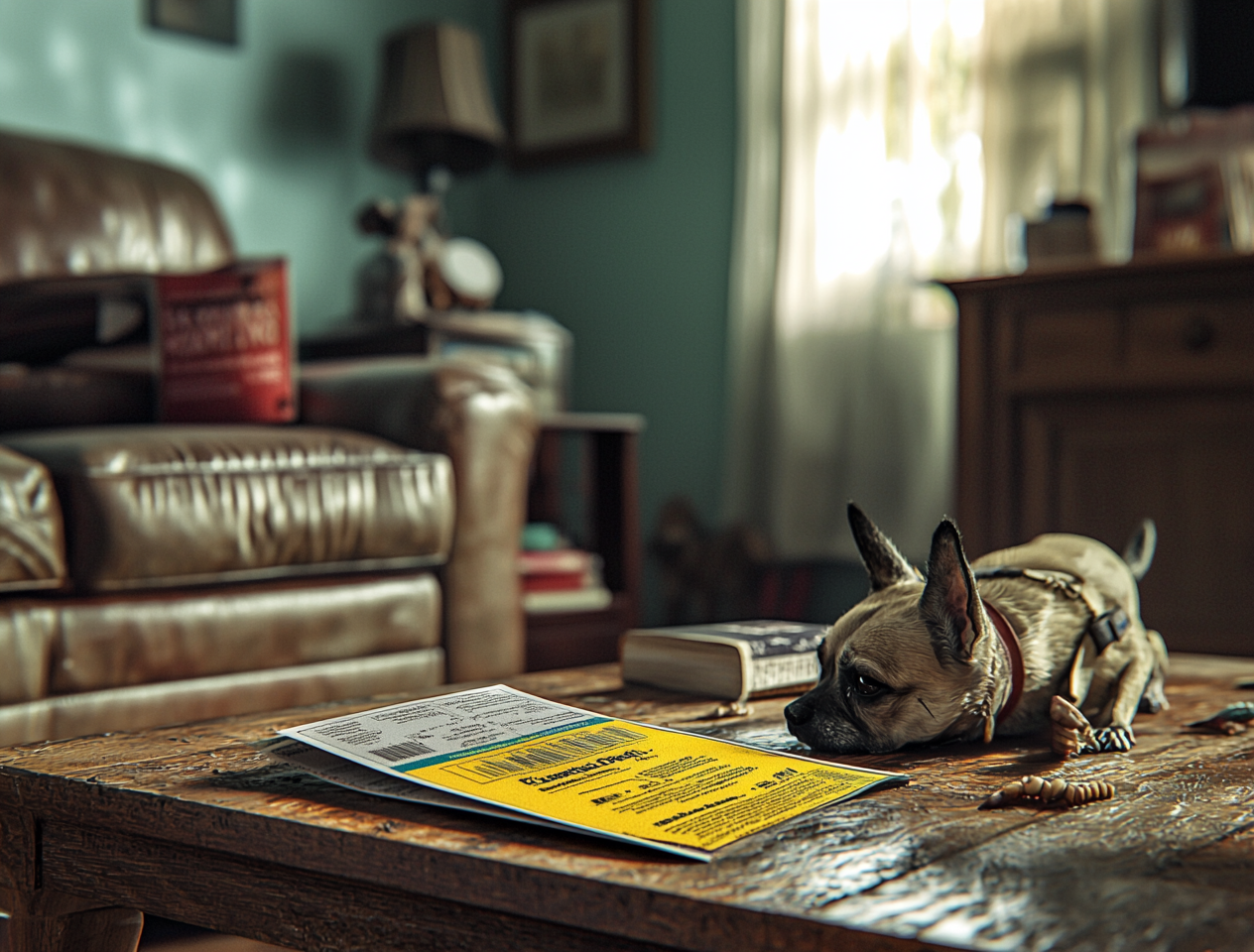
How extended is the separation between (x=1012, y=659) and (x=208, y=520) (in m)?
1.20

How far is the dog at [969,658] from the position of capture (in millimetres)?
790

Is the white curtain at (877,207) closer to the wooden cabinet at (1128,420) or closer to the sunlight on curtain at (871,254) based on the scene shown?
the sunlight on curtain at (871,254)

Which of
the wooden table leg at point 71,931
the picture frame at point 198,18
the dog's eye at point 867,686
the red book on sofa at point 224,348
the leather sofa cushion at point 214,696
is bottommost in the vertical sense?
the leather sofa cushion at point 214,696

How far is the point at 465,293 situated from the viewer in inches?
123

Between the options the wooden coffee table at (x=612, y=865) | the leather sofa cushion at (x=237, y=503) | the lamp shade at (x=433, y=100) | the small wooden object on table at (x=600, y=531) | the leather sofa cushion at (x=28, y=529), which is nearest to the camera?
the wooden coffee table at (x=612, y=865)

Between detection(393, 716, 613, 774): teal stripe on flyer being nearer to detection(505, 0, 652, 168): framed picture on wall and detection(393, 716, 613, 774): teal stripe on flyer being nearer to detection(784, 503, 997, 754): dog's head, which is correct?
detection(784, 503, 997, 754): dog's head

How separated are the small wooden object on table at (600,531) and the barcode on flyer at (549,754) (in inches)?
66.6

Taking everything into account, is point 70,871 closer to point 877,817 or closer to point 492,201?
point 877,817

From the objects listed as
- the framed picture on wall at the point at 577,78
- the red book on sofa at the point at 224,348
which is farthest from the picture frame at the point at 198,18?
the red book on sofa at the point at 224,348

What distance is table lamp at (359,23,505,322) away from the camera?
3.06 metres

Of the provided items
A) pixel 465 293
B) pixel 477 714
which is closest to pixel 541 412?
pixel 465 293

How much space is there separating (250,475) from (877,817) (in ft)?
4.35

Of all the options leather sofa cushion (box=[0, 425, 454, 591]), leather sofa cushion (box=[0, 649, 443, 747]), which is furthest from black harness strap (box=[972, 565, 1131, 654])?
leather sofa cushion (box=[0, 425, 454, 591])

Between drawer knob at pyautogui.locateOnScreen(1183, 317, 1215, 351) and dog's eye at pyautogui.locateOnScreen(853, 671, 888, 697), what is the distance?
4.69 feet
